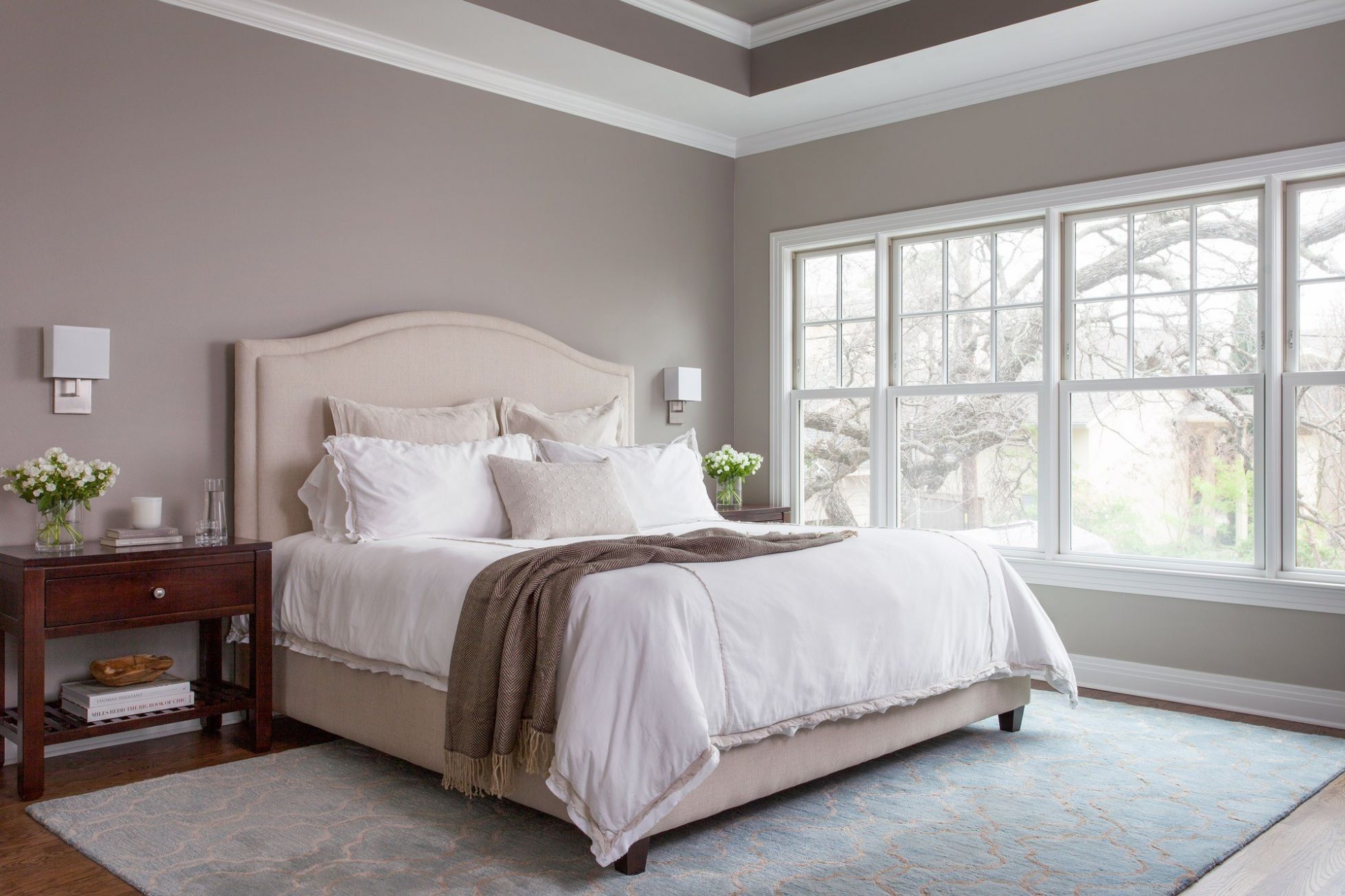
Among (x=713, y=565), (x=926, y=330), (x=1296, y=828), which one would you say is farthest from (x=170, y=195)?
(x=1296, y=828)

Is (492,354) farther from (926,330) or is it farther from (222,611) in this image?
(926,330)

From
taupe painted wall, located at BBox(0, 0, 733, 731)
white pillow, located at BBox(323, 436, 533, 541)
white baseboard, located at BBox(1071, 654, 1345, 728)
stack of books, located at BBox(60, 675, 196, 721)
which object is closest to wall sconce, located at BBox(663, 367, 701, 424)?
taupe painted wall, located at BBox(0, 0, 733, 731)

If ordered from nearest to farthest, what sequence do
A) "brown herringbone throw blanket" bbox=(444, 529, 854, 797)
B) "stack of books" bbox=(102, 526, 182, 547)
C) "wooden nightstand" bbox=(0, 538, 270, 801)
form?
"brown herringbone throw blanket" bbox=(444, 529, 854, 797) < "wooden nightstand" bbox=(0, 538, 270, 801) < "stack of books" bbox=(102, 526, 182, 547)

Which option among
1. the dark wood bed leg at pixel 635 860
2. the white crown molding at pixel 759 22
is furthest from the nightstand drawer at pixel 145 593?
the white crown molding at pixel 759 22

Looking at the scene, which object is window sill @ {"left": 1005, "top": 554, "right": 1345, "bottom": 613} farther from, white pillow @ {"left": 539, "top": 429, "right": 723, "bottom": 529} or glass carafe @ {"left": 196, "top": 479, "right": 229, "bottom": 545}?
glass carafe @ {"left": 196, "top": 479, "right": 229, "bottom": 545}

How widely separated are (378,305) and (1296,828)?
371 centimetres

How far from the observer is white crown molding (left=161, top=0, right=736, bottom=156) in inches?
160

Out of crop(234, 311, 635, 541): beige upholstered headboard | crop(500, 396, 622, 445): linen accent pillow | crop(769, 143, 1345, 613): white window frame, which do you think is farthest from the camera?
crop(500, 396, 622, 445): linen accent pillow

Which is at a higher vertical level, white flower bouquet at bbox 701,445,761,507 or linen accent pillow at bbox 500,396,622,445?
linen accent pillow at bbox 500,396,622,445

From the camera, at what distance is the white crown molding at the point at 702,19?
15.6 feet

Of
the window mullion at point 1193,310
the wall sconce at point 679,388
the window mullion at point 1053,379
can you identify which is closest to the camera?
the window mullion at point 1193,310

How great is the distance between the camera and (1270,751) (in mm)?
3650

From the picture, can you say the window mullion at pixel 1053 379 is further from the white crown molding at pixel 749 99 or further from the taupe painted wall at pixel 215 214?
the taupe painted wall at pixel 215 214

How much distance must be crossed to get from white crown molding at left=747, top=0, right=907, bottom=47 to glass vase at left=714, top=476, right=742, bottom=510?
214 centimetres
